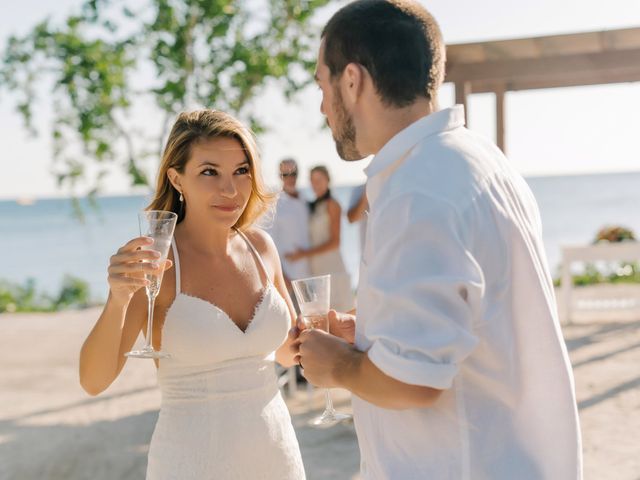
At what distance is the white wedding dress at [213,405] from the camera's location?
2670 millimetres

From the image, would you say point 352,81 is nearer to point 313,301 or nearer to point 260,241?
point 313,301

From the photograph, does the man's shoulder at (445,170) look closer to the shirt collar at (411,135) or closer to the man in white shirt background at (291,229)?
the shirt collar at (411,135)

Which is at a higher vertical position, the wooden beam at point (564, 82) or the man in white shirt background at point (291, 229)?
the wooden beam at point (564, 82)

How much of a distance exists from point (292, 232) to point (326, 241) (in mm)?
293

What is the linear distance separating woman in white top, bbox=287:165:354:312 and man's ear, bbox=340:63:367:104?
5276 mm

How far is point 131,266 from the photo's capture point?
230 cm

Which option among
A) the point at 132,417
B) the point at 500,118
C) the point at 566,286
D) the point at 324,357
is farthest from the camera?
the point at 566,286

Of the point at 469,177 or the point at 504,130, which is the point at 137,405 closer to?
the point at 504,130

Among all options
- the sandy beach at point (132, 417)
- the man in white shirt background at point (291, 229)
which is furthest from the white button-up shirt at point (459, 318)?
the man in white shirt background at point (291, 229)

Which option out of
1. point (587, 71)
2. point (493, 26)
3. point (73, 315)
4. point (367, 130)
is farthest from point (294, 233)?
point (493, 26)

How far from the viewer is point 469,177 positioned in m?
1.57

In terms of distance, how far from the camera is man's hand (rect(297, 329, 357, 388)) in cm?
172

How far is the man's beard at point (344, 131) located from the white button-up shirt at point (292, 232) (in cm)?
514

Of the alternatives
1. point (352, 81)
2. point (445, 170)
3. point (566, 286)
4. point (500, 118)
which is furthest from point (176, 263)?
point (566, 286)
